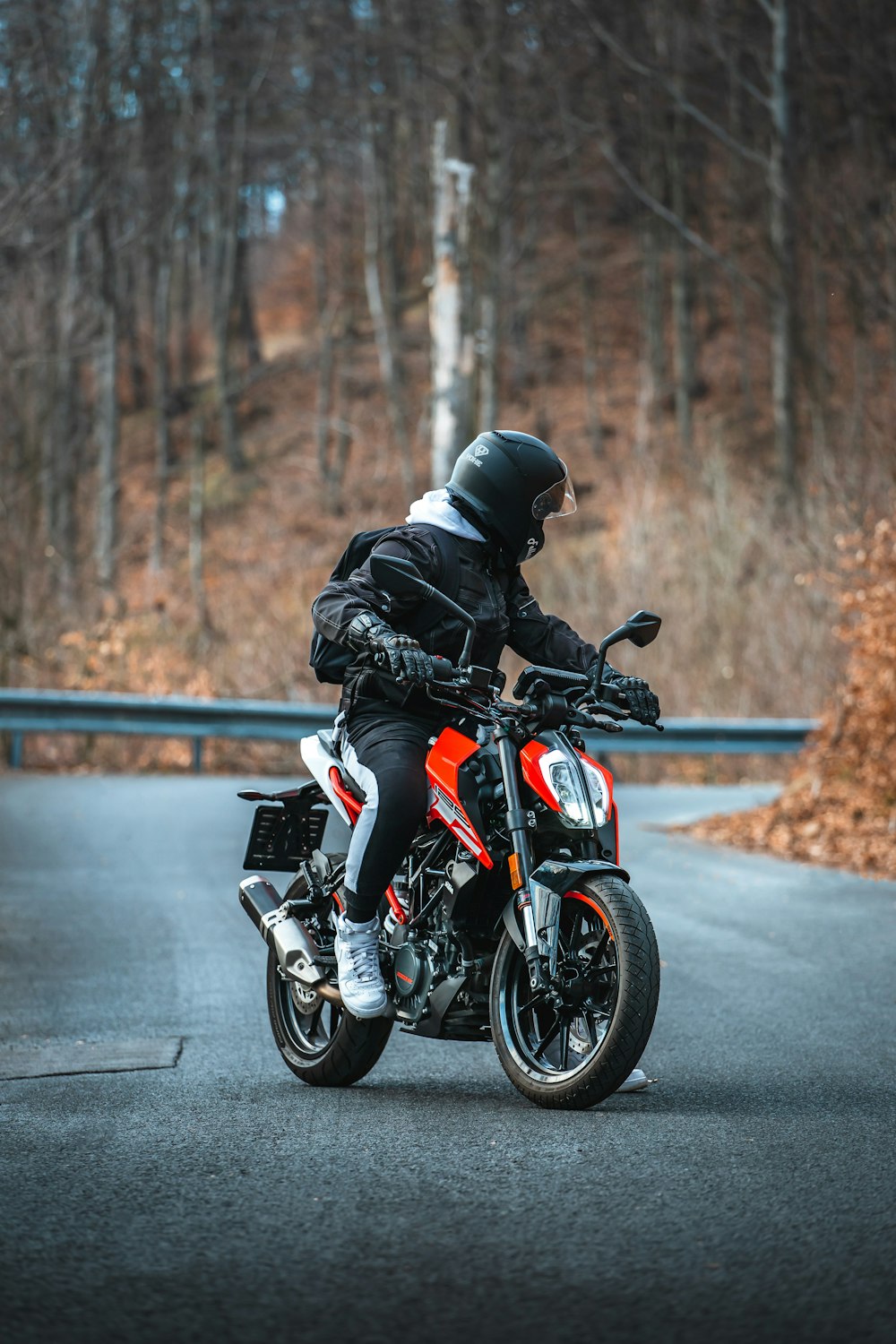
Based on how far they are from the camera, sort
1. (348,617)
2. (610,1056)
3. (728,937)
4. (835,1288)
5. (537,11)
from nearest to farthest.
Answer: (835,1288)
(610,1056)
(348,617)
(728,937)
(537,11)

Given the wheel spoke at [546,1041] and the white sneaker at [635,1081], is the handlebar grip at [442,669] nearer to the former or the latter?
the wheel spoke at [546,1041]

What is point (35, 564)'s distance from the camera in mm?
21047

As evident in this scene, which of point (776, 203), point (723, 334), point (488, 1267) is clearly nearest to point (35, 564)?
point (776, 203)

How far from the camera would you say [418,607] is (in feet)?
19.5

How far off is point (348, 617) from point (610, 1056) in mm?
1551

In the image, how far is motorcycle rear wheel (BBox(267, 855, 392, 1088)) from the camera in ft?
19.1

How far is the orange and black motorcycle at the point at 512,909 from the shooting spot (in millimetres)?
5246

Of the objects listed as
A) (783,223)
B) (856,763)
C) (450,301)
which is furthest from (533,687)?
(783,223)

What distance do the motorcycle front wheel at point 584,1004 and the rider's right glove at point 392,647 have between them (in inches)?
30.9

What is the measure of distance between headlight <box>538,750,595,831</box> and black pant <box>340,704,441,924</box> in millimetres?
444

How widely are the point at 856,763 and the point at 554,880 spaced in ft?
29.6

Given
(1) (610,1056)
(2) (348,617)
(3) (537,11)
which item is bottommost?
(1) (610,1056)

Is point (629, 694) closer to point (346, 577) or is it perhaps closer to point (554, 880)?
point (554, 880)

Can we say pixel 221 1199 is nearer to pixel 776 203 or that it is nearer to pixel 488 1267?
pixel 488 1267
